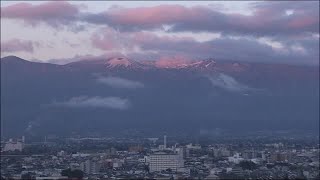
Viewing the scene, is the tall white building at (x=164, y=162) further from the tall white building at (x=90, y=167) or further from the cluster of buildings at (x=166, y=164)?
the tall white building at (x=90, y=167)

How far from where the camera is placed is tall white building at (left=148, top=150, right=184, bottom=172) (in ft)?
133

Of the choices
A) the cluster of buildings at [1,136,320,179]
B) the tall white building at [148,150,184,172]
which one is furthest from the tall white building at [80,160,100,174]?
the tall white building at [148,150,184,172]

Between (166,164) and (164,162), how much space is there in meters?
0.22

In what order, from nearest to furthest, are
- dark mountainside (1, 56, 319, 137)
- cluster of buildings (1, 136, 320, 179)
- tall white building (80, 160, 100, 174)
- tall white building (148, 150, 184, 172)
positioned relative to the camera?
cluster of buildings (1, 136, 320, 179)
tall white building (80, 160, 100, 174)
tall white building (148, 150, 184, 172)
dark mountainside (1, 56, 319, 137)

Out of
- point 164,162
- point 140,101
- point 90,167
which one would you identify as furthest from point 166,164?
point 140,101

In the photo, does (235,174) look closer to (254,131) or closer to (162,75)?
(254,131)

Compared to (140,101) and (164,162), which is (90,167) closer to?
(164,162)

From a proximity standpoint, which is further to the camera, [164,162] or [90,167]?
Result: [164,162]

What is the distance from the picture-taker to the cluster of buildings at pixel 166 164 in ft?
117

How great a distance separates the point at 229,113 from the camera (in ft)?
330

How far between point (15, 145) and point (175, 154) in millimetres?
12500

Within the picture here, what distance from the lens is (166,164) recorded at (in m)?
41.3

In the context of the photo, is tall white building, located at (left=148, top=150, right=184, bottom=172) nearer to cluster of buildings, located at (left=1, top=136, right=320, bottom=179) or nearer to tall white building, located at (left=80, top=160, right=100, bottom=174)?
cluster of buildings, located at (left=1, top=136, right=320, bottom=179)

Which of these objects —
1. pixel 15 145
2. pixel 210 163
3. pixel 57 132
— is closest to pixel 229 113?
pixel 57 132
